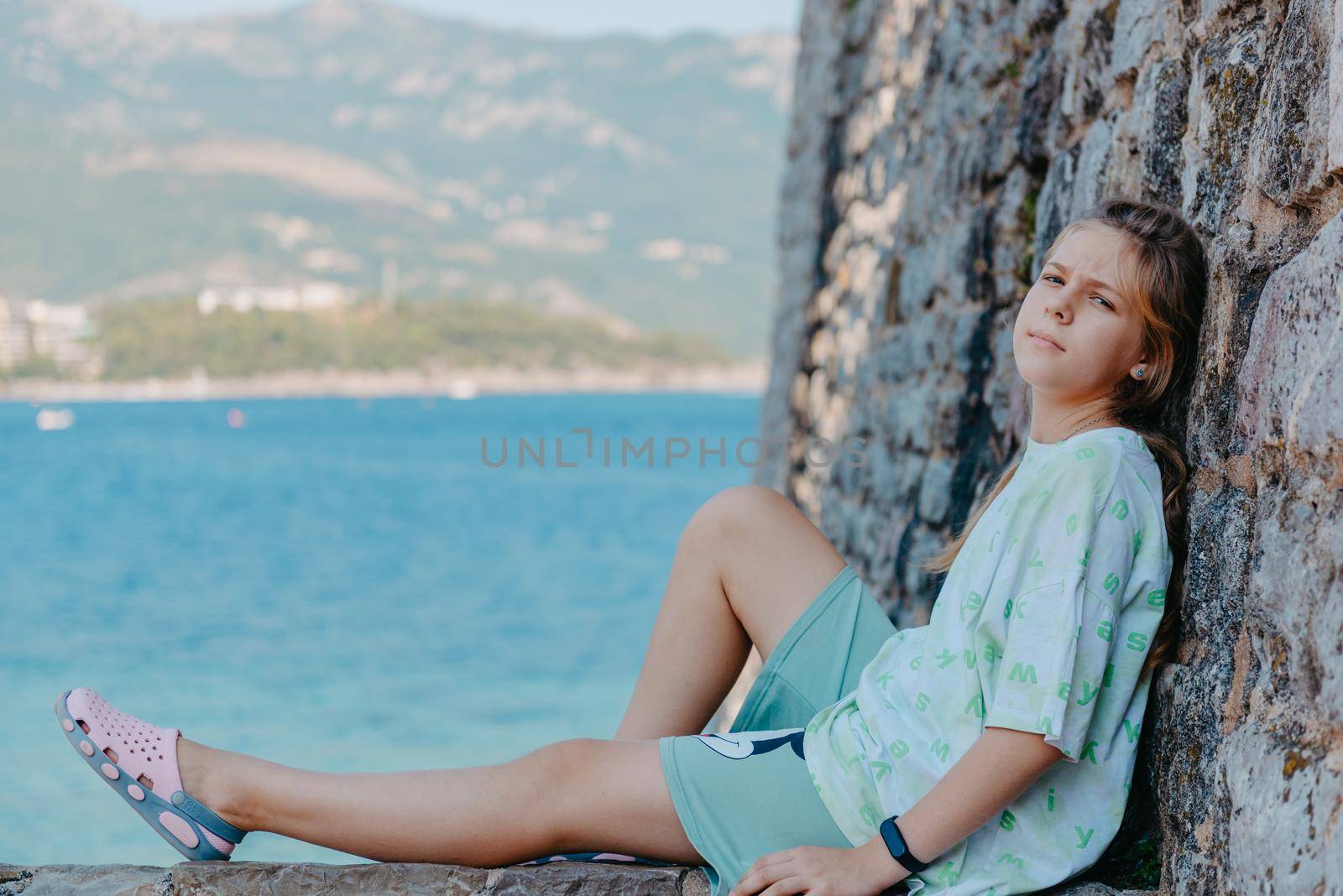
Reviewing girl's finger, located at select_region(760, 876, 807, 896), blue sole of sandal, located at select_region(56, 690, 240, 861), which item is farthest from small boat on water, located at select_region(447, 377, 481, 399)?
girl's finger, located at select_region(760, 876, 807, 896)

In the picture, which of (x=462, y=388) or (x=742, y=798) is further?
(x=462, y=388)

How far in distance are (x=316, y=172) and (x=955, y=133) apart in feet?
367

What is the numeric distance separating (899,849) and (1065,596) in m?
0.33

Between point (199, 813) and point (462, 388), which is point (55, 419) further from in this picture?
point (199, 813)

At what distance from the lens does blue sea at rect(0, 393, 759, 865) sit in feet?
24.0

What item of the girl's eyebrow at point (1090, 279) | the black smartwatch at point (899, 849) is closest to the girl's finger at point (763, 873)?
the black smartwatch at point (899, 849)

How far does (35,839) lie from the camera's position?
565 centimetres

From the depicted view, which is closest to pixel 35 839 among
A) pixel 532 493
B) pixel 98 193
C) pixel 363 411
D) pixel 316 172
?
pixel 532 493

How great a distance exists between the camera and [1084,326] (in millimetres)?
1482

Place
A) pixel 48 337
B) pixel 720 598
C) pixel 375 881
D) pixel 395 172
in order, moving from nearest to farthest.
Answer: pixel 375 881, pixel 720 598, pixel 48 337, pixel 395 172

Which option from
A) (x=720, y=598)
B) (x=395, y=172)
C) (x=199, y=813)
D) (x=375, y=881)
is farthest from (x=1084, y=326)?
(x=395, y=172)

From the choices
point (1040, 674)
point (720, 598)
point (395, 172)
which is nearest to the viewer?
point (1040, 674)

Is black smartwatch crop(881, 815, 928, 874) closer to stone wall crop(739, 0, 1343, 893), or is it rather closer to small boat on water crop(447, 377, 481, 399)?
stone wall crop(739, 0, 1343, 893)

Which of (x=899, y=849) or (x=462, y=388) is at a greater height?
(x=899, y=849)
